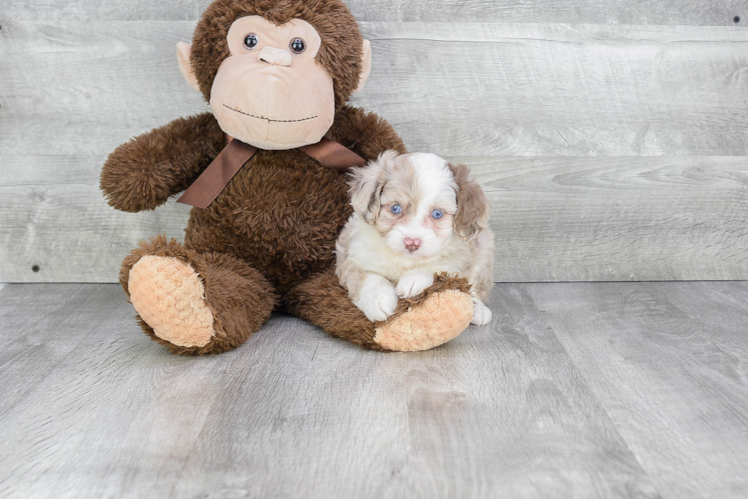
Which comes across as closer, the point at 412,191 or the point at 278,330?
the point at 412,191

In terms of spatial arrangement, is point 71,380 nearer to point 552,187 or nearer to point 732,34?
point 552,187

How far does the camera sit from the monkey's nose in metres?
1.27

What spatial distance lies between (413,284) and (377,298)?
68 mm

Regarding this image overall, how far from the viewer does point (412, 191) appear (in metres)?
1.21

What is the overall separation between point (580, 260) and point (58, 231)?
1.32 m

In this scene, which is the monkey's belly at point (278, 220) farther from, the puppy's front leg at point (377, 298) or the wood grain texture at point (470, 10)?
the wood grain texture at point (470, 10)

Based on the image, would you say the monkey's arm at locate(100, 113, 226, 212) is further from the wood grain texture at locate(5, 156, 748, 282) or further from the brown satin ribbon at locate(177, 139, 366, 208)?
the wood grain texture at locate(5, 156, 748, 282)

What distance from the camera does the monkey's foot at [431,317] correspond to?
1.20 meters

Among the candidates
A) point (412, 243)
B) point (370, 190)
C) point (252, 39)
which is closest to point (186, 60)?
point (252, 39)

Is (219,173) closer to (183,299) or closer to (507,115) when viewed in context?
(183,299)

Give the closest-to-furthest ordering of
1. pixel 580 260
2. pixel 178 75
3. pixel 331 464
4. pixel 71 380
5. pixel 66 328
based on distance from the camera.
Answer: pixel 331 464 < pixel 71 380 < pixel 66 328 < pixel 178 75 < pixel 580 260

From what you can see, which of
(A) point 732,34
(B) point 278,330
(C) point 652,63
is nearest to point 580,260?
(C) point 652,63

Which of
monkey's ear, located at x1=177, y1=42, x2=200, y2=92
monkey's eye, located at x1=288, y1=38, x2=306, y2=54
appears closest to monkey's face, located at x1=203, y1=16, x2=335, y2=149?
monkey's eye, located at x1=288, y1=38, x2=306, y2=54

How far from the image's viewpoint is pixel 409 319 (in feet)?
3.99
